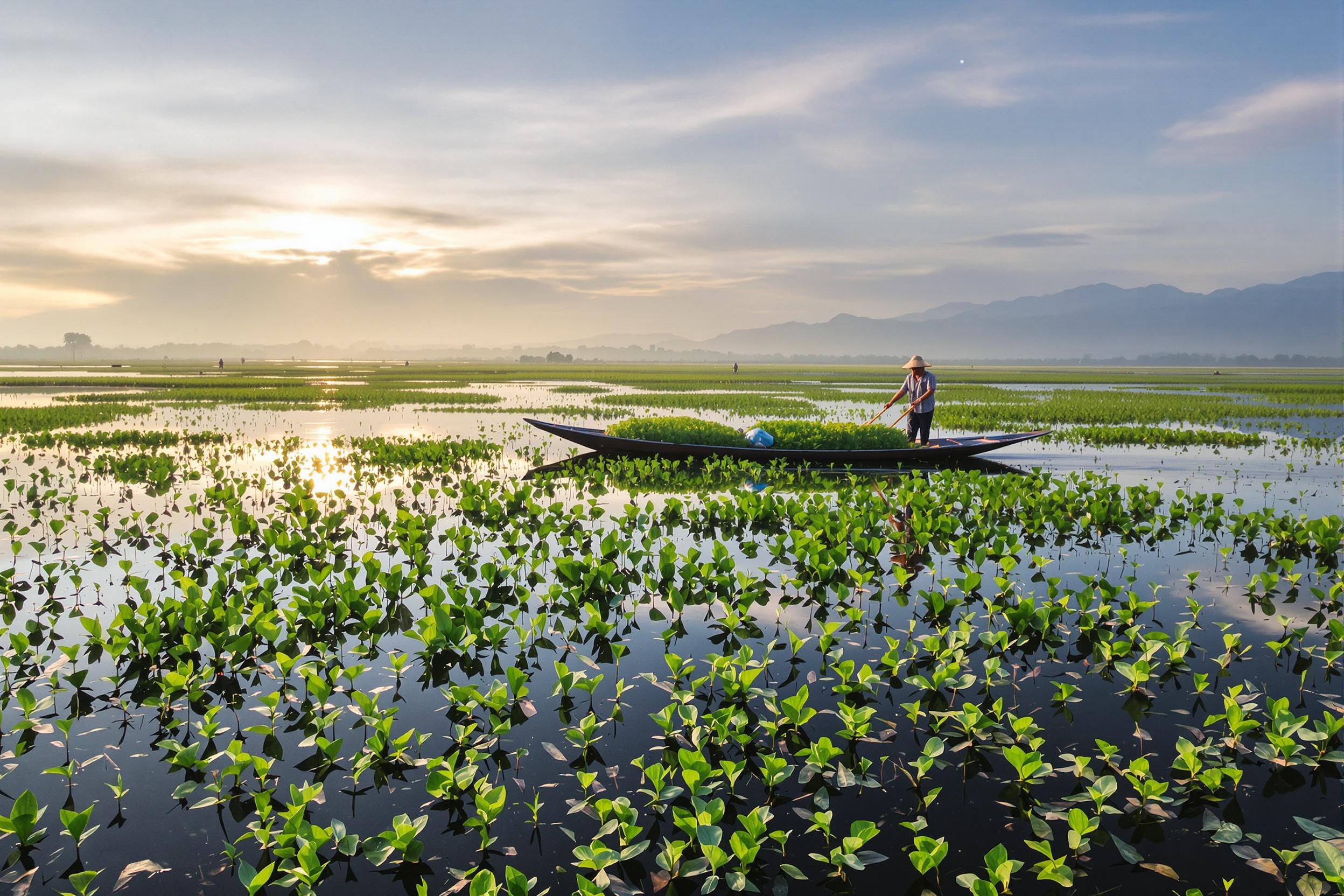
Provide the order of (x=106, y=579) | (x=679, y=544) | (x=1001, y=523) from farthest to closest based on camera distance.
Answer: (x=1001, y=523) < (x=679, y=544) < (x=106, y=579)

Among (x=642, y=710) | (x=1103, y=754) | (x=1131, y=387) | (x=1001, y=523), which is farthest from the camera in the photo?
(x=1131, y=387)

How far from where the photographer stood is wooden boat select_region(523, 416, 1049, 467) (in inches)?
663

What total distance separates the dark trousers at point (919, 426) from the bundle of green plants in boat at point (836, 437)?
1.08 feet

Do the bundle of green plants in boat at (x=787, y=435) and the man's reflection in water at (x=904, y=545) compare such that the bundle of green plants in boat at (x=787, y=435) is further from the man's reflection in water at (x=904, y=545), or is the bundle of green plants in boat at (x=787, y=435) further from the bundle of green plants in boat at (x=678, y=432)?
the man's reflection in water at (x=904, y=545)

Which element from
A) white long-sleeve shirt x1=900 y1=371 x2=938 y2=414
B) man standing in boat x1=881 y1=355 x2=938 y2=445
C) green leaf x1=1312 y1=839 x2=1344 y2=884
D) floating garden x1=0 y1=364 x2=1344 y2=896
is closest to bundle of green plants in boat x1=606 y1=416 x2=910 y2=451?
man standing in boat x1=881 y1=355 x2=938 y2=445

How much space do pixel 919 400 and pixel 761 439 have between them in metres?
3.90

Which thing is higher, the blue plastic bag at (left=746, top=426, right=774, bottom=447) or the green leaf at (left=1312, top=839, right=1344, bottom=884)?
the blue plastic bag at (left=746, top=426, right=774, bottom=447)

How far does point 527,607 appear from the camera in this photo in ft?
26.0

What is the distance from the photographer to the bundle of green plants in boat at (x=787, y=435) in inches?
685

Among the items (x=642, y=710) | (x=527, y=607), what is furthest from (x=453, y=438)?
(x=642, y=710)

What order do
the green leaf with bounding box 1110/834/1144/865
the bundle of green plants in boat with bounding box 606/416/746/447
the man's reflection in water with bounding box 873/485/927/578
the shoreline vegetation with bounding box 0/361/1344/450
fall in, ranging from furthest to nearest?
the shoreline vegetation with bounding box 0/361/1344/450
the bundle of green plants in boat with bounding box 606/416/746/447
the man's reflection in water with bounding box 873/485/927/578
the green leaf with bounding box 1110/834/1144/865

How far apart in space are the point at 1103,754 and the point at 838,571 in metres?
4.67

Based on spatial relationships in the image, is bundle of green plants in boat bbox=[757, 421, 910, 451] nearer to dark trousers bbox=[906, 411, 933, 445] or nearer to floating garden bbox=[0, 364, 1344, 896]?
dark trousers bbox=[906, 411, 933, 445]

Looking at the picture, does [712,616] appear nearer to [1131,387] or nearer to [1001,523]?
[1001,523]
